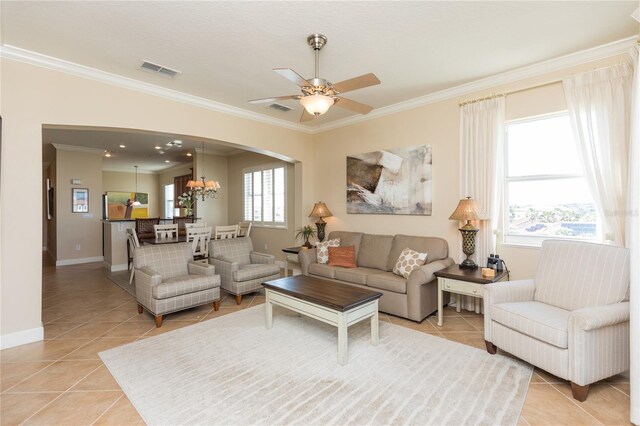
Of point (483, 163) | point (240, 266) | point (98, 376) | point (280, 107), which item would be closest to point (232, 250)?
Result: point (240, 266)

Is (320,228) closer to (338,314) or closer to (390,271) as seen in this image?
(390,271)

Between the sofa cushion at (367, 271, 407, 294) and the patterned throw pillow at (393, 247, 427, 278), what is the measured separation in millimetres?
92

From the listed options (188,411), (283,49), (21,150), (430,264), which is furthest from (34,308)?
(430,264)

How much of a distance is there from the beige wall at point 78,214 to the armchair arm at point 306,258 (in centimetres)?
623

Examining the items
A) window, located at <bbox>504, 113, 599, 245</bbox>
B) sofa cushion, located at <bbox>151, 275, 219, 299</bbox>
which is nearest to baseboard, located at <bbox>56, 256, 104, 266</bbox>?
sofa cushion, located at <bbox>151, 275, 219, 299</bbox>

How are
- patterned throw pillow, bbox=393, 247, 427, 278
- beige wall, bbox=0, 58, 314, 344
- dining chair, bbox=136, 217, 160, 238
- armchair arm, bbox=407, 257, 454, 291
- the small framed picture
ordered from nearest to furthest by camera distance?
1. beige wall, bbox=0, 58, 314, 344
2. armchair arm, bbox=407, 257, 454, 291
3. patterned throw pillow, bbox=393, 247, 427, 278
4. dining chair, bbox=136, 217, 160, 238
5. the small framed picture

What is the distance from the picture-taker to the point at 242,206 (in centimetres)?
812

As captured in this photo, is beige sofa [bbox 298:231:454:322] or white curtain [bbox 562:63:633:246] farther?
beige sofa [bbox 298:231:454:322]

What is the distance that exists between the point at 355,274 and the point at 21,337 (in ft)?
12.3

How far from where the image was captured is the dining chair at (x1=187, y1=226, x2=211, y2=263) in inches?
211

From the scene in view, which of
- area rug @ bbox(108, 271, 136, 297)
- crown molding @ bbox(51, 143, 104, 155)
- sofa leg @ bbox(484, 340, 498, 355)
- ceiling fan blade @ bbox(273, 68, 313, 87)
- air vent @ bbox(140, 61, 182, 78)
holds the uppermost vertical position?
air vent @ bbox(140, 61, 182, 78)

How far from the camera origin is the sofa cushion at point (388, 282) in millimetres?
3718

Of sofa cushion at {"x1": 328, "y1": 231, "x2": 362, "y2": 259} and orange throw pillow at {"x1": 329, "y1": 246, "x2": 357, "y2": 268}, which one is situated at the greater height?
sofa cushion at {"x1": 328, "y1": 231, "x2": 362, "y2": 259}

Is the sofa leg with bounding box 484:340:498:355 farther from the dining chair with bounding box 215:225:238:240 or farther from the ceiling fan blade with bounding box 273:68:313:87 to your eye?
the dining chair with bounding box 215:225:238:240
